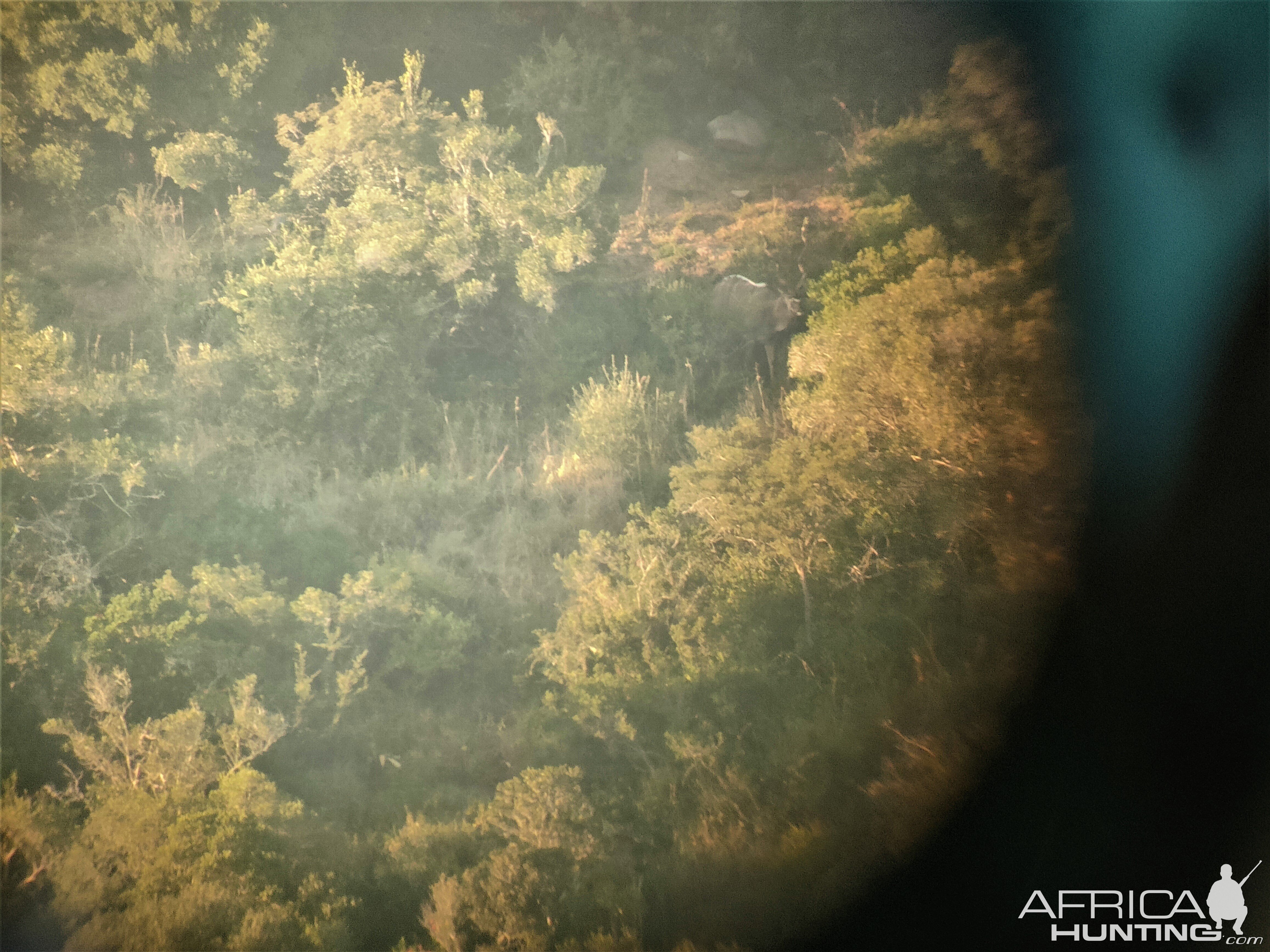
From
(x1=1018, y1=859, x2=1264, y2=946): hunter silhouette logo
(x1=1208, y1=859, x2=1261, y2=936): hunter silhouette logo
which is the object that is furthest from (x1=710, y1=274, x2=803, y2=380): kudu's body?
(x1=1208, y1=859, x2=1261, y2=936): hunter silhouette logo

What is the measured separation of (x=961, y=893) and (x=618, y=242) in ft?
8.27

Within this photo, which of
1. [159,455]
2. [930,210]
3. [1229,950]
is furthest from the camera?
[159,455]

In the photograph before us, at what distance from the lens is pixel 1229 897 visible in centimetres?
211

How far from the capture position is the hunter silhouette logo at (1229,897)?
211 centimetres

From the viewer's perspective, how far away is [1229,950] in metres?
2.13

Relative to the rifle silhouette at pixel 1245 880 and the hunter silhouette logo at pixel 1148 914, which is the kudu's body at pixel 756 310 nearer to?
the hunter silhouette logo at pixel 1148 914

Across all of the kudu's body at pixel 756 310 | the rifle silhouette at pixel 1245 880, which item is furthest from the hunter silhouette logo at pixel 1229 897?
the kudu's body at pixel 756 310

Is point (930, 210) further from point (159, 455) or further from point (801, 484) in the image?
point (159, 455)

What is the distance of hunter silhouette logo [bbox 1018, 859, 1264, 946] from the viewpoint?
2.11 metres

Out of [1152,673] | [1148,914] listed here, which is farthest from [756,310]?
[1148,914]

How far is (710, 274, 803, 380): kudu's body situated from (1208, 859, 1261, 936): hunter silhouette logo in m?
1.97

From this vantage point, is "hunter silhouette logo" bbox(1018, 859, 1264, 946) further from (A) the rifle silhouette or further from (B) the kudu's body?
(B) the kudu's body

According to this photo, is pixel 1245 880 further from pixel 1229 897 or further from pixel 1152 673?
pixel 1152 673

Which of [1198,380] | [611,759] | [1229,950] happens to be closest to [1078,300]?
[1198,380]
